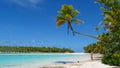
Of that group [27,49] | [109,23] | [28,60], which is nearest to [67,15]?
[109,23]

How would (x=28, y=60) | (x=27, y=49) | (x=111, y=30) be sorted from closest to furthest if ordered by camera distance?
(x=111, y=30) → (x=28, y=60) → (x=27, y=49)

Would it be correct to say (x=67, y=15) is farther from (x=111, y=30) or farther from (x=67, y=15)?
(x=111, y=30)

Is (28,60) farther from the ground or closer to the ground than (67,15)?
closer to the ground

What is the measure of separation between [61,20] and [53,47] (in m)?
57.7

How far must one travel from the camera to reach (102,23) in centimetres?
2500

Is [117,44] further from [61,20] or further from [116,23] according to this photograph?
[61,20]

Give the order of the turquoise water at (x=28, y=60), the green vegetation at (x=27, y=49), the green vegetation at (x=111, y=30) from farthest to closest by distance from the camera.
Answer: the green vegetation at (x=27, y=49) < the turquoise water at (x=28, y=60) < the green vegetation at (x=111, y=30)

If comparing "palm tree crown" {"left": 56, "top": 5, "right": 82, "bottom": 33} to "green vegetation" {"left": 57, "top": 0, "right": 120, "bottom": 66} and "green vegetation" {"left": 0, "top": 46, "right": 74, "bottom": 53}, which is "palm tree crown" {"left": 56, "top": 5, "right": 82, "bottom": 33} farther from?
"green vegetation" {"left": 0, "top": 46, "right": 74, "bottom": 53}

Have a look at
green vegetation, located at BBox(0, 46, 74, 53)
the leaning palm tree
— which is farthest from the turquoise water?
green vegetation, located at BBox(0, 46, 74, 53)

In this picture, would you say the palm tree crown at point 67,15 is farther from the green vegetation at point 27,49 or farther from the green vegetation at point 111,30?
the green vegetation at point 27,49

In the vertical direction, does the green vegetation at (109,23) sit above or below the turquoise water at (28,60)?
above

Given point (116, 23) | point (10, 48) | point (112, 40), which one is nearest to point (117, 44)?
point (112, 40)

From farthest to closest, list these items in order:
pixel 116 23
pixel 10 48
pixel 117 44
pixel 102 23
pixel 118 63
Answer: pixel 10 48
pixel 102 23
pixel 116 23
pixel 117 44
pixel 118 63

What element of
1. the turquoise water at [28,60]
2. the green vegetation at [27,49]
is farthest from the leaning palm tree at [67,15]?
the green vegetation at [27,49]
